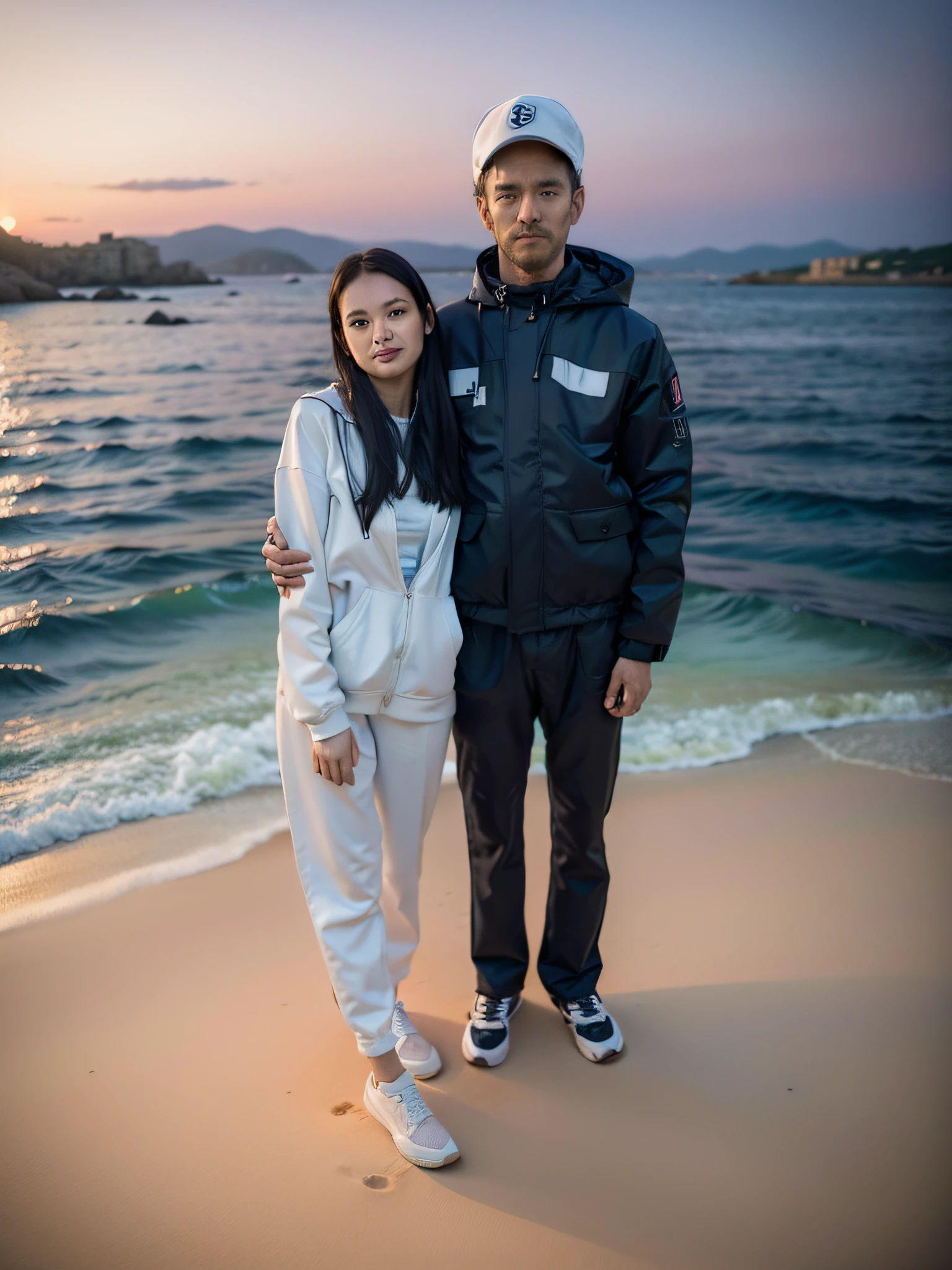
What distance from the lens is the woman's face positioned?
1.75 m

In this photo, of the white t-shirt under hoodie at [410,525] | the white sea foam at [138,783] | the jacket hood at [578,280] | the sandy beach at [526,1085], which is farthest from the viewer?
the white sea foam at [138,783]

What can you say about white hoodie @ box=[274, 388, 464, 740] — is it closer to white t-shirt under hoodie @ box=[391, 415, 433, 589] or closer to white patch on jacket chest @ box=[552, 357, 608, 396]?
white t-shirt under hoodie @ box=[391, 415, 433, 589]

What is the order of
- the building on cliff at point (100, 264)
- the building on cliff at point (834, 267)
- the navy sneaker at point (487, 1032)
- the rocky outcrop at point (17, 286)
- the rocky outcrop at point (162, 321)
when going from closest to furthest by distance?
the navy sneaker at point (487, 1032)
the rocky outcrop at point (17, 286)
the building on cliff at point (100, 264)
the rocky outcrop at point (162, 321)
the building on cliff at point (834, 267)

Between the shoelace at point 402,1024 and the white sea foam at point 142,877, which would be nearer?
the shoelace at point 402,1024

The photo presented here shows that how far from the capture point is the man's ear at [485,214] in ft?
6.48

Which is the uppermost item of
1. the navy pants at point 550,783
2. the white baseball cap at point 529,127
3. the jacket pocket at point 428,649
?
the white baseball cap at point 529,127

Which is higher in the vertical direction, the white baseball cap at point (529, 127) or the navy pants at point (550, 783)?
the white baseball cap at point (529, 127)

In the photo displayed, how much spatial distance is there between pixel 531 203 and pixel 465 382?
40 cm

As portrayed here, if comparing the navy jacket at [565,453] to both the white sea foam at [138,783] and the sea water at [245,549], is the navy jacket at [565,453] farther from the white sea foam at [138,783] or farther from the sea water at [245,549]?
the white sea foam at [138,783]

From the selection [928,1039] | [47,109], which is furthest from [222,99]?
[928,1039]

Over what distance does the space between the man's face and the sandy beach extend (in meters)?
1.88

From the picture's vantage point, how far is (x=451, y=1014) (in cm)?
235

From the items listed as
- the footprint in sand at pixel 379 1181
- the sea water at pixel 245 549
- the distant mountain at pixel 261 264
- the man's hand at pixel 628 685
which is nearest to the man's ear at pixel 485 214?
the sea water at pixel 245 549

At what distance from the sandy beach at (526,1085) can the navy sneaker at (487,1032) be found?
0.04 meters
